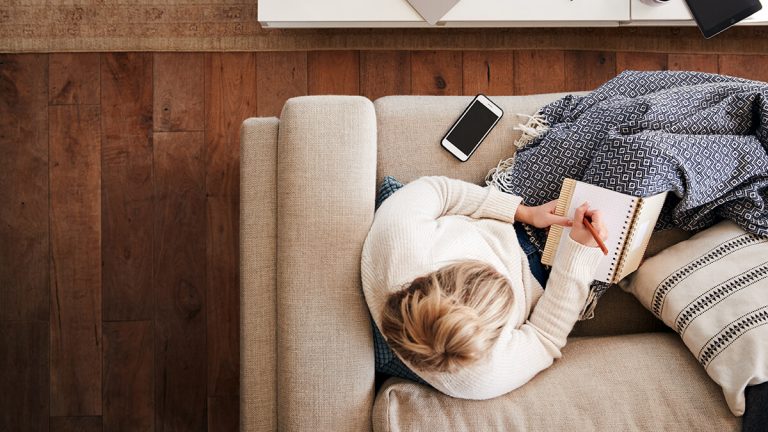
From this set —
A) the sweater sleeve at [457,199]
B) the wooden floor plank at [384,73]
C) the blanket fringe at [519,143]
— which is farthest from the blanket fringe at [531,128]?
the wooden floor plank at [384,73]

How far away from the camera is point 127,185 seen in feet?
5.02

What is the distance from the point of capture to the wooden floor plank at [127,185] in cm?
152

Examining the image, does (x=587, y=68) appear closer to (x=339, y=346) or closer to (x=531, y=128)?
(x=531, y=128)

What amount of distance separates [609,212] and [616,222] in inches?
0.9

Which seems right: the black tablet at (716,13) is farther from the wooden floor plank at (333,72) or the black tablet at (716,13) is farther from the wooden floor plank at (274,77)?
the wooden floor plank at (274,77)

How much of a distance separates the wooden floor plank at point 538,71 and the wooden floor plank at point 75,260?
3.76ft

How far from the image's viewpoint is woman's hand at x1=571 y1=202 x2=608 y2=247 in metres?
1.05

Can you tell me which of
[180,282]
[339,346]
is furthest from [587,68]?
[180,282]

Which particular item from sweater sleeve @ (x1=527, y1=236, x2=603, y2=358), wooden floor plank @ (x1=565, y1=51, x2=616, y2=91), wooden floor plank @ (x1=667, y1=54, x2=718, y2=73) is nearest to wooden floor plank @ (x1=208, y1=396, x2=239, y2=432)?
sweater sleeve @ (x1=527, y1=236, x2=603, y2=358)

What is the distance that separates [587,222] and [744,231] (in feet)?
1.03

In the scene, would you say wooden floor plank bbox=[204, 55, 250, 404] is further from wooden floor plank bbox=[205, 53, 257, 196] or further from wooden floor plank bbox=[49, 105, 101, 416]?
wooden floor plank bbox=[49, 105, 101, 416]

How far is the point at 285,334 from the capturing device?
3.24 feet

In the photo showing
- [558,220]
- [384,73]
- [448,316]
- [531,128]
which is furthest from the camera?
[384,73]

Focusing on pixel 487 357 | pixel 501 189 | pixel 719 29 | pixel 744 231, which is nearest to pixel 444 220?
pixel 501 189
